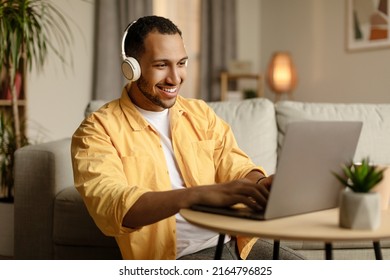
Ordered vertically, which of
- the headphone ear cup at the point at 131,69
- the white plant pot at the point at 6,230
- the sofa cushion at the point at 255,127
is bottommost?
the white plant pot at the point at 6,230

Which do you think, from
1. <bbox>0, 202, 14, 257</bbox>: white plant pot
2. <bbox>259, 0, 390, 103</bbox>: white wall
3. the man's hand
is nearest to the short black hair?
the man's hand

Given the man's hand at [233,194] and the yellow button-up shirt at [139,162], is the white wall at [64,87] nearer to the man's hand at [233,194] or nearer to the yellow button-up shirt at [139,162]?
the yellow button-up shirt at [139,162]

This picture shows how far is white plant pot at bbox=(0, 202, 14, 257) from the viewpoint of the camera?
7.87 ft

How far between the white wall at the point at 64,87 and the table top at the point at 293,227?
107 inches

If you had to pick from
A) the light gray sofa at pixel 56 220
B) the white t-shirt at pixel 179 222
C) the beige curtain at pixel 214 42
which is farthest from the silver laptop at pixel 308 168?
the beige curtain at pixel 214 42

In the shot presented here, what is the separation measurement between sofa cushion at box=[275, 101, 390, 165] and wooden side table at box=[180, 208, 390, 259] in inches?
53.0

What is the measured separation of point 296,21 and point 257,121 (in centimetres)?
Result: 277

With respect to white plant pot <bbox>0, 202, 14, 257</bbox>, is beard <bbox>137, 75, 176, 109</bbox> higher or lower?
higher

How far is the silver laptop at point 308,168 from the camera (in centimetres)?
99

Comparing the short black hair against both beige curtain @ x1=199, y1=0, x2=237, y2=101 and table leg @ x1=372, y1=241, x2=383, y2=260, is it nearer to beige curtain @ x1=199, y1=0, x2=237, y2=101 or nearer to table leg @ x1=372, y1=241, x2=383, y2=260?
table leg @ x1=372, y1=241, x2=383, y2=260

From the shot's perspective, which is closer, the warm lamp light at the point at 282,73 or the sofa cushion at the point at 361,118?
the sofa cushion at the point at 361,118

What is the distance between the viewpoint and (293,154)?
997mm

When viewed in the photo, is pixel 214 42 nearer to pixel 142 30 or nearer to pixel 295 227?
pixel 142 30
